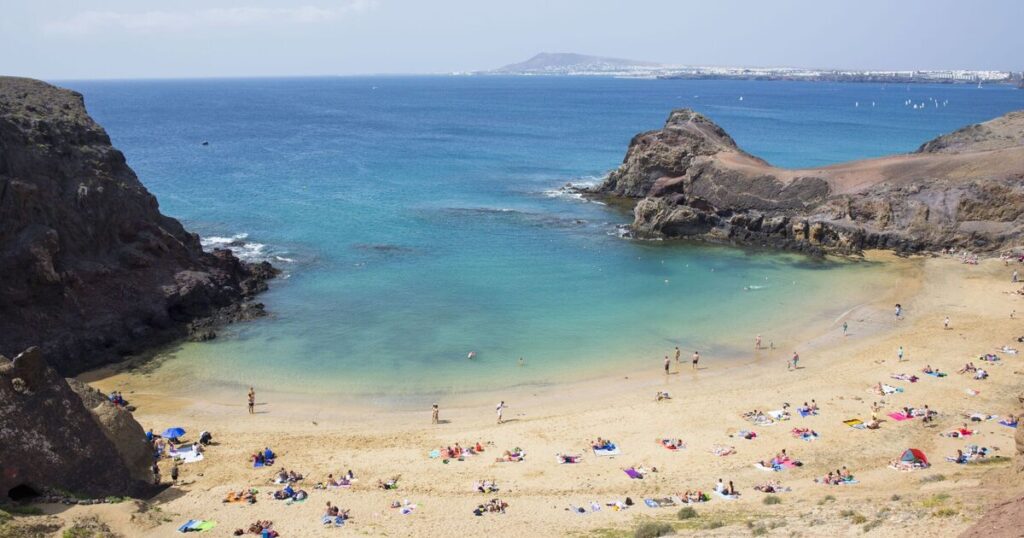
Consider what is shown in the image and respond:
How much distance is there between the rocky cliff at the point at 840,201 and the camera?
53812mm

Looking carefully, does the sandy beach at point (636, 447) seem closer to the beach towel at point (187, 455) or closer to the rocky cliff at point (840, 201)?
Result: the beach towel at point (187, 455)

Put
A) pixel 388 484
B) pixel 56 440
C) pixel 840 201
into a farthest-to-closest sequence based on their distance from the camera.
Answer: pixel 840 201 → pixel 388 484 → pixel 56 440

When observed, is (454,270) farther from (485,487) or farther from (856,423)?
(856,423)

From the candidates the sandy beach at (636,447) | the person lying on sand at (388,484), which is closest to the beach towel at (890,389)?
the sandy beach at (636,447)

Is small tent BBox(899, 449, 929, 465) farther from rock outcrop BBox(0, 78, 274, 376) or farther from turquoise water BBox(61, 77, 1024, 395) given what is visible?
rock outcrop BBox(0, 78, 274, 376)

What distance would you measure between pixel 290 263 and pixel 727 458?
33.6 m

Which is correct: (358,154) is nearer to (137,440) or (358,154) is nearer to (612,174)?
(612,174)

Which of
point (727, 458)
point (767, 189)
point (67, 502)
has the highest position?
point (767, 189)

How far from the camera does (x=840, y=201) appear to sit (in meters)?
58.3

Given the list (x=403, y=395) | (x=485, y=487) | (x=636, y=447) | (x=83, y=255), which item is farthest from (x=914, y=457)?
(x=83, y=255)

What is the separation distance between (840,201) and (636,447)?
128ft

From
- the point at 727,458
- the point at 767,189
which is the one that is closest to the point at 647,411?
the point at 727,458

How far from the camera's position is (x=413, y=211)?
66.2 m

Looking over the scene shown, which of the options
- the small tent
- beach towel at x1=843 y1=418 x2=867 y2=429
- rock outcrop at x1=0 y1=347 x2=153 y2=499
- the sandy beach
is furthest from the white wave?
the small tent
